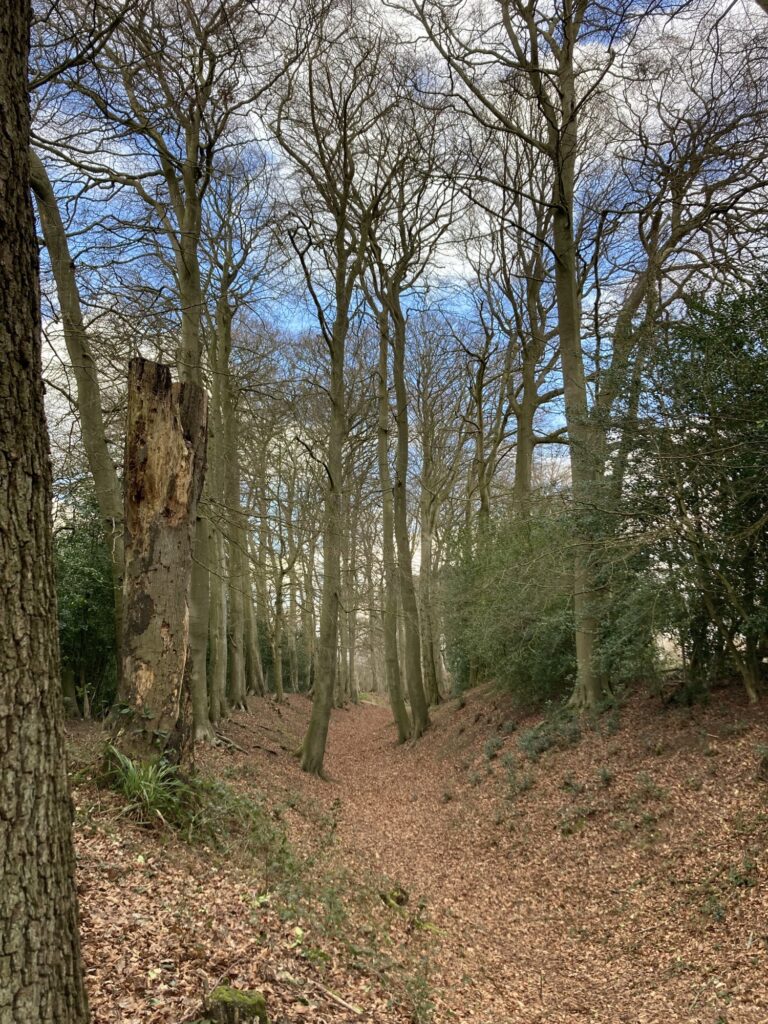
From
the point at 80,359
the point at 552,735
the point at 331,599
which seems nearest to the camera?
the point at 80,359

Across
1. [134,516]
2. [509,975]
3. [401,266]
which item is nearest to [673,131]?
[401,266]

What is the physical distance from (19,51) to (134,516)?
3.86 meters

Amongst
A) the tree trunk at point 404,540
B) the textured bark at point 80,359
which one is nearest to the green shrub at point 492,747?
the tree trunk at point 404,540

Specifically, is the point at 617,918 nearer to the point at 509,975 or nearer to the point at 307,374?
the point at 509,975

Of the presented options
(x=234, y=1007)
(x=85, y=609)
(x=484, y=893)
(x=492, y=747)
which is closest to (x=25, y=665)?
(x=234, y=1007)

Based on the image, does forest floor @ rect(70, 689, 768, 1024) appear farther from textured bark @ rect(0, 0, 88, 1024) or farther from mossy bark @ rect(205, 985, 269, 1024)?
textured bark @ rect(0, 0, 88, 1024)

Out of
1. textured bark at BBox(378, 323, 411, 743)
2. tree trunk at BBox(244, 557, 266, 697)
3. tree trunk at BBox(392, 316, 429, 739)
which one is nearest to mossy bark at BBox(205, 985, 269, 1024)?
tree trunk at BBox(392, 316, 429, 739)

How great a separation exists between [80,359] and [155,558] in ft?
12.2

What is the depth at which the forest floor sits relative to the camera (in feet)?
12.0

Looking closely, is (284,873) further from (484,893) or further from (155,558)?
(155,558)

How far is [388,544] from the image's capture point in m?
16.1

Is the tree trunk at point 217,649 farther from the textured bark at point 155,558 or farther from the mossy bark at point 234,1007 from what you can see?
the mossy bark at point 234,1007

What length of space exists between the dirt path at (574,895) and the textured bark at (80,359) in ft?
16.2

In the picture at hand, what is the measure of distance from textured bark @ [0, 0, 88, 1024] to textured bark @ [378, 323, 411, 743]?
41.2 feet
